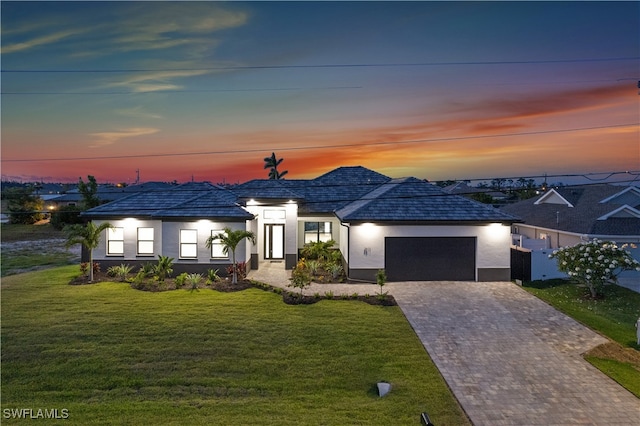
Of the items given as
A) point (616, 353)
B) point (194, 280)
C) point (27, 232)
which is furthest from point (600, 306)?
point (27, 232)

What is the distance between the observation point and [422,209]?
1838 cm

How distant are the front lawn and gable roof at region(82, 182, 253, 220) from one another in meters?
14.3

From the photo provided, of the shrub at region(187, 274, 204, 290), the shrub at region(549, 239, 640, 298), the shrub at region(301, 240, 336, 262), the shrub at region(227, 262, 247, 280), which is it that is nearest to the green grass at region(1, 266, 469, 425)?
the shrub at region(187, 274, 204, 290)

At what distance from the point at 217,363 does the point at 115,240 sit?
13115 millimetres

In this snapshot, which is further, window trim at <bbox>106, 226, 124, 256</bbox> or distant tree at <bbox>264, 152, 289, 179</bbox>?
distant tree at <bbox>264, 152, 289, 179</bbox>

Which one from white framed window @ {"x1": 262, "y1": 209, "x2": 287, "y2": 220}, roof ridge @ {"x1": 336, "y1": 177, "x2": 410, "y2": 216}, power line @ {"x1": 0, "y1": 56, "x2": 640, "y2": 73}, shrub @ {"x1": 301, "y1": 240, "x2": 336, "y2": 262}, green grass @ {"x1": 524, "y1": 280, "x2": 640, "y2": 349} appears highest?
power line @ {"x1": 0, "y1": 56, "x2": 640, "y2": 73}

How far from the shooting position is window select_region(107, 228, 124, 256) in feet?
62.4

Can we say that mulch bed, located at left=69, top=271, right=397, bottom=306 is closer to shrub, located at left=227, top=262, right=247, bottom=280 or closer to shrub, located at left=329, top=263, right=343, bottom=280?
shrub, located at left=227, top=262, right=247, bottom=280

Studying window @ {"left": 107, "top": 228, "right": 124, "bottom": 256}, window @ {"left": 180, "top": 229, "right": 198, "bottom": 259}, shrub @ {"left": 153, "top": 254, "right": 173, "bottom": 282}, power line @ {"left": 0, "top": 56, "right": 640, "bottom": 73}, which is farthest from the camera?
window @ {"left": 107, "top": 228, "right": 124, "bottom": 256}

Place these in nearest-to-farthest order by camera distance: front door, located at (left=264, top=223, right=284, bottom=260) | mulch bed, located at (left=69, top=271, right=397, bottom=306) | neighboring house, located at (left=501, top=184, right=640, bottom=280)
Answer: mulch bed, located at (left=69, top=271, right=397, bottom=306), neighboring house, located at (left=501, top=184, right=640, bottom=280), front door, located at (left=264, top=223, right=284, bottom=260)

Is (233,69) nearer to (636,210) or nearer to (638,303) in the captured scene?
(638,303)

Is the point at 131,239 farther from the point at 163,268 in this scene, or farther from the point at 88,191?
the point at 88,191

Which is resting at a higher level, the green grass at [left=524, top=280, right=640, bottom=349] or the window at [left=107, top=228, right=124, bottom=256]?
the window at [left=107, top=228, right=124, bottom=256]

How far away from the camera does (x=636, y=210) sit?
2048cm
